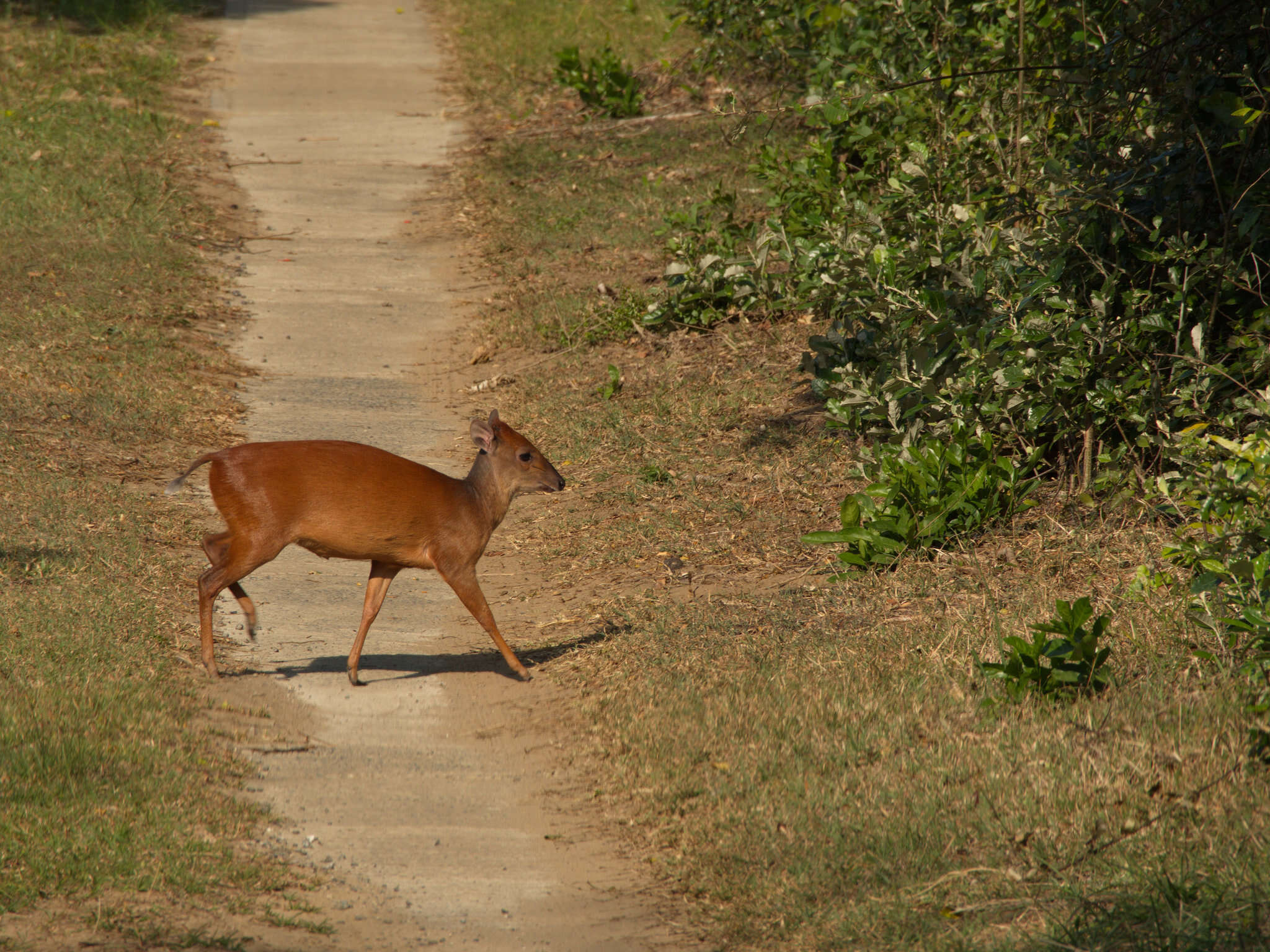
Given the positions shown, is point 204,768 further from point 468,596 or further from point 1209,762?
point 1209,762

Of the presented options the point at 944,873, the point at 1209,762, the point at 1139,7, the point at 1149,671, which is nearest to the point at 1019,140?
the point at 1139,7

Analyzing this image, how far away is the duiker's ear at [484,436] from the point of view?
7160 mm

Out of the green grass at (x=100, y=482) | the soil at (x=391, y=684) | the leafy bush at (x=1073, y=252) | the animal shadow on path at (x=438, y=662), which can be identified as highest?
the leafy bush at (x=1073, y=252)

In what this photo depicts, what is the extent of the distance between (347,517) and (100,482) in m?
3.16

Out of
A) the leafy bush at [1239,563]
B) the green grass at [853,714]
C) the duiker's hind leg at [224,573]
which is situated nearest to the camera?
the green grass at [853,714]

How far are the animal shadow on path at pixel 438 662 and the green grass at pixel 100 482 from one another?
64 centimetres

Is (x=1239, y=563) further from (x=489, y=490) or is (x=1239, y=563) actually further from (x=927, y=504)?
(x=489, y=490)

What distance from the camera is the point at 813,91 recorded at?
476 inches

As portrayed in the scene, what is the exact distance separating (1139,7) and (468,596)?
14.1 feet

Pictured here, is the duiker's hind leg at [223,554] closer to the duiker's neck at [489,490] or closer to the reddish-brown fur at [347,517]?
the reddish-brown fur at [347,517]

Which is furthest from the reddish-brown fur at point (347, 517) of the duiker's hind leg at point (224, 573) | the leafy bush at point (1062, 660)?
the leafy bush at point (1062, 660)

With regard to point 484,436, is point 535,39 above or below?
above

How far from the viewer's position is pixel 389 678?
6.96m

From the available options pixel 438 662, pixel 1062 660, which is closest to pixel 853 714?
pixel 1062 660
